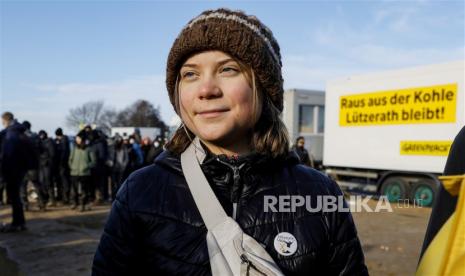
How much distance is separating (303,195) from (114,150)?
10.2 m

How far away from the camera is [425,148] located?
10125 mm

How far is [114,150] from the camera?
11.2 m

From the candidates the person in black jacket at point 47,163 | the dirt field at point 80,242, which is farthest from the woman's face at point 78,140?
the dirt field at point 80,242

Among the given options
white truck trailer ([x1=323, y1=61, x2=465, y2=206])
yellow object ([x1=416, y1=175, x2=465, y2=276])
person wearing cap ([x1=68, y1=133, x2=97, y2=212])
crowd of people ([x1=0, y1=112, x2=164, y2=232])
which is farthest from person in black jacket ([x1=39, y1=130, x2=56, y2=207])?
yellow object ([x1=416, y1=175, x2=465, y2=276])

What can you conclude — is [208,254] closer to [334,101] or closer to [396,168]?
[396,168]

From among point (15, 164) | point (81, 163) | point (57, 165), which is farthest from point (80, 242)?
point (57, 165)

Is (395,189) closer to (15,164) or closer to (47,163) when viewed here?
(47,163)

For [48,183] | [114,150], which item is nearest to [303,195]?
[48,183]

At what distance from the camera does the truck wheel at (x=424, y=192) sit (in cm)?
1005

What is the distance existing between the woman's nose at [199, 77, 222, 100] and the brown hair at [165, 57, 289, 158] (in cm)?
14

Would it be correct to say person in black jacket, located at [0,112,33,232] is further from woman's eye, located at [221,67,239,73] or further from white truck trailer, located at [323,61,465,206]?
white truck trailer, located at [323,61,465,206]

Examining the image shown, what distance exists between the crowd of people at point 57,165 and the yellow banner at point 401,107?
557cm

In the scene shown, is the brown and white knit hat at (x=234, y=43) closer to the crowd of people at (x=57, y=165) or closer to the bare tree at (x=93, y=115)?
the crowd of people at (x=57, y=165)

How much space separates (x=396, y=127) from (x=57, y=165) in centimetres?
838
